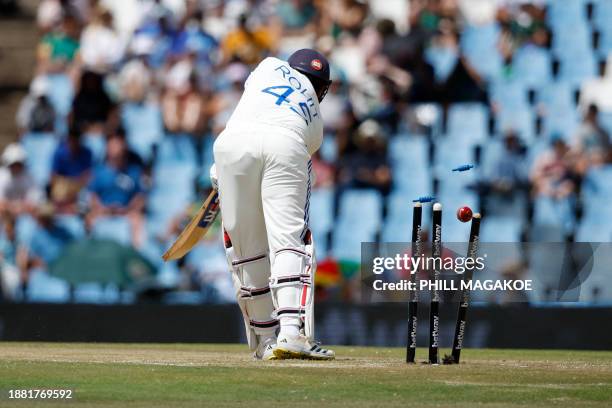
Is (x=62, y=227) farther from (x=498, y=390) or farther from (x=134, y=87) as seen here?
(x=498, y=390)

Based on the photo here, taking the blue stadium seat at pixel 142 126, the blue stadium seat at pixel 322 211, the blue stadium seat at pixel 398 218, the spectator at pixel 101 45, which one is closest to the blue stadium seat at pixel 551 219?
the blue stadium seat at pixel 398 218

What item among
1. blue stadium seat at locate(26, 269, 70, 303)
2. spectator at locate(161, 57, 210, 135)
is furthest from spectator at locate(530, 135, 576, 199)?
blue stadium seat at locate(26, 269, 70, 303)

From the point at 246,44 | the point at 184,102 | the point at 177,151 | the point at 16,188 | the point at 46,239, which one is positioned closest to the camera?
the point at 46,239

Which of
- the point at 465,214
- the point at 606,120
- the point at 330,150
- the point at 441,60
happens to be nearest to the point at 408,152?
the point at 330,150

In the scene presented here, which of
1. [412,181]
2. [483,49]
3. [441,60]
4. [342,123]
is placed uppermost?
[483,49]

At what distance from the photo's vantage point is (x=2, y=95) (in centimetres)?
2048

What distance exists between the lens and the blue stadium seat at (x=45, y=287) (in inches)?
618

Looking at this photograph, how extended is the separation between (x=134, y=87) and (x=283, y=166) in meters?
10.6

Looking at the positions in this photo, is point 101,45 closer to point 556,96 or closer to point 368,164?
point 368,164

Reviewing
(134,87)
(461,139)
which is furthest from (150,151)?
(461,139)

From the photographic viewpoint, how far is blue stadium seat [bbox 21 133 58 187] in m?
17.8

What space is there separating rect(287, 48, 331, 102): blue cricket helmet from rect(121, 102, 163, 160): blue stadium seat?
29.4 feet

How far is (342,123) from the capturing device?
1700cm

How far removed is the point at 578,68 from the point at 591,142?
1487mm
